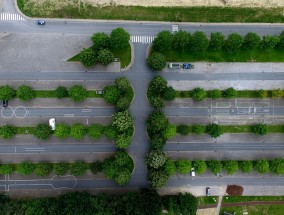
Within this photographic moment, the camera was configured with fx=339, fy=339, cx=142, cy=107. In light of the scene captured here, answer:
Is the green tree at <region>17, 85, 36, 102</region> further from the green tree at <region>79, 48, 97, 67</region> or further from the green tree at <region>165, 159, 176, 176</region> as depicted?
the green tree at <region>165, 159, 176, 176</region>

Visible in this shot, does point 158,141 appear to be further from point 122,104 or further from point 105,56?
point 105,56

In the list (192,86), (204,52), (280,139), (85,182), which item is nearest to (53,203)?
(85,182)

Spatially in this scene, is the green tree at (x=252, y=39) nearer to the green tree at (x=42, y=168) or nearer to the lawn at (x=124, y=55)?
the lawn at (x=124, y=55)

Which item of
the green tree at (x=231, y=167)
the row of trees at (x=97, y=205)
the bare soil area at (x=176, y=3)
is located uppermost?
the bare soil area at (x=176, y=3)

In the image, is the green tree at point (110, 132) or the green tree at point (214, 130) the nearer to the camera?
the green tree at point (110, 132)

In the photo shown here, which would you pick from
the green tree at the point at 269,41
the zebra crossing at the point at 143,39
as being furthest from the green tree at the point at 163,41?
the green tree at the point at 269,41

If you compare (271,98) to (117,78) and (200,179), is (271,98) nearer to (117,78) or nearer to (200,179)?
(200,179)
